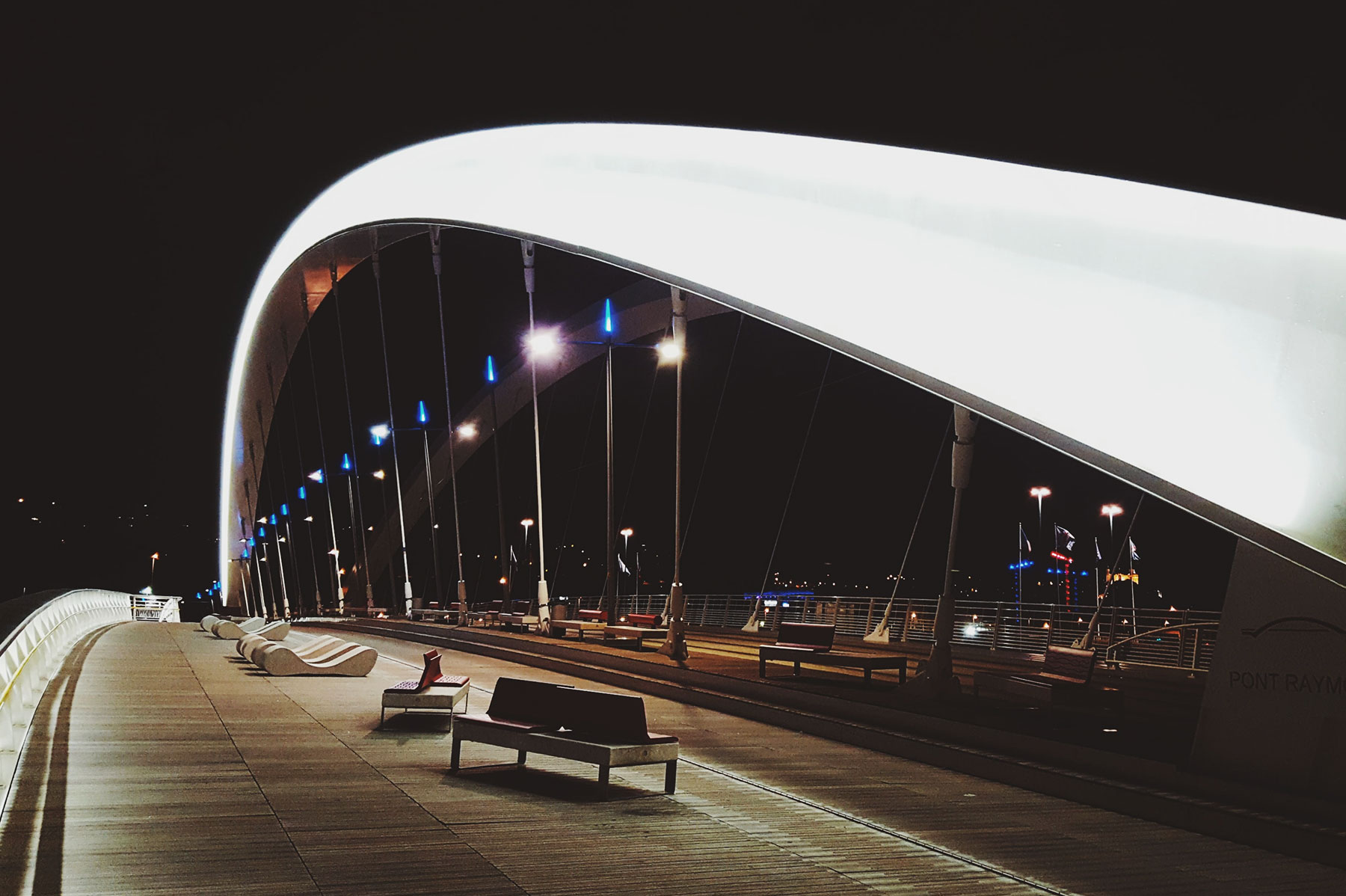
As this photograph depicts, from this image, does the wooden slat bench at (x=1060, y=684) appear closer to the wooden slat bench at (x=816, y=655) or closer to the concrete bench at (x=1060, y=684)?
the concrete bench at (x=1060, y=684)

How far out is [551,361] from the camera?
117ft

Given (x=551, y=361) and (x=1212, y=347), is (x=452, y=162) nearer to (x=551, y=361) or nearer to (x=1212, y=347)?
(x=551, y=361)

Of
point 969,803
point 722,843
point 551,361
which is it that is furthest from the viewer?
point 551,361

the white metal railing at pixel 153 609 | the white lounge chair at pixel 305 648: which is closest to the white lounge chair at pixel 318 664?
the white lounge chair at pixel 305 648

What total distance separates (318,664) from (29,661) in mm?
3835

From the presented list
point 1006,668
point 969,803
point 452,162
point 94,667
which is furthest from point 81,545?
point 969,803

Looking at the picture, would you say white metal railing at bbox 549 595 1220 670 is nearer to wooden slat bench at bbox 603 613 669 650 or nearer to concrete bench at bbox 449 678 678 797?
wooden slat bench at bbox 603 613 669 650

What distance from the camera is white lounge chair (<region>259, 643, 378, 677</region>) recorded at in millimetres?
12906

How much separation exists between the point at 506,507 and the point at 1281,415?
55.3 metres

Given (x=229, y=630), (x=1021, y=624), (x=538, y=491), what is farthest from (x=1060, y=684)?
(x=229, y=630)

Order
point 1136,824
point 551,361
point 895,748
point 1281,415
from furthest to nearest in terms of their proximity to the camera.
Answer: point 551,361 → point 895,748 → point 1136,824 → point 1281,415

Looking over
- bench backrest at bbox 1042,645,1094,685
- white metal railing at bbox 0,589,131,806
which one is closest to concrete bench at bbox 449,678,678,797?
white metal railing at bbox 0,589,131,806

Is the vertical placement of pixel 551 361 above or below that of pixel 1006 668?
above

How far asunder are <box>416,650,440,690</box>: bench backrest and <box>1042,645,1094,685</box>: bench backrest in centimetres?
505
